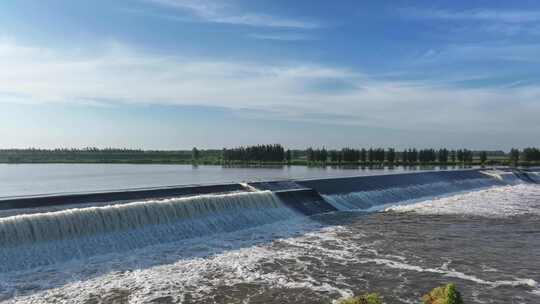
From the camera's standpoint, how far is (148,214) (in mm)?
18203

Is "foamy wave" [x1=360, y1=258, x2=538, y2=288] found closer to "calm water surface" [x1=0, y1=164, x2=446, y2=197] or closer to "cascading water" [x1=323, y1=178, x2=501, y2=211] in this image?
"cascading water" [x1=323, y1=178, x2=501, y2=211]

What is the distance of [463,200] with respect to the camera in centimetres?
3347

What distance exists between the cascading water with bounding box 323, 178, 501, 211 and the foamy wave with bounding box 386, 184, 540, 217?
187 centimetres

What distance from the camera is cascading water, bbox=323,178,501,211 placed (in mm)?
29277

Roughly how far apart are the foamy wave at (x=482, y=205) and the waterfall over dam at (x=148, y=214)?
291 centimetres

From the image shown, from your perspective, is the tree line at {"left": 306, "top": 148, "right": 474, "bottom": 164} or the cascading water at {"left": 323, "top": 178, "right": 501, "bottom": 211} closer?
the cascading water at {"left": 323, "top": 178, "right": 501, "bottom": 211}

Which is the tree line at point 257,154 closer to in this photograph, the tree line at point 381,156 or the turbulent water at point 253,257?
the tree line at point 381,156

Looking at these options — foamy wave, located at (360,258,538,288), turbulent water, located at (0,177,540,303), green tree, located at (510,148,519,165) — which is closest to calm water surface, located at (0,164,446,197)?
turbulent water, located at (0,177,540,303)

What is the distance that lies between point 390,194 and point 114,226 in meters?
21.9

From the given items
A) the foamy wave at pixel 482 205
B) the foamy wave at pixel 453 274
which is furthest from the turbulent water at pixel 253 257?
the foamy wave at pixel 482 205

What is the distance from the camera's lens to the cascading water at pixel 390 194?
29277 millimetres

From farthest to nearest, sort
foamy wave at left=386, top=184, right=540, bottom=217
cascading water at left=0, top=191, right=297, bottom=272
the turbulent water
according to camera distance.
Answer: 1. foamy wave at left=386, top=184, right=540, bottom=217
2. cascading water at left=0, top=191, right=297, bottom=272
3. the turbulent water

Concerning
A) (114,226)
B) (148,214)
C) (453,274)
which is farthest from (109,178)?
(453,274)

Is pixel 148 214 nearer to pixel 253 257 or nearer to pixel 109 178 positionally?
pixel 253 257
